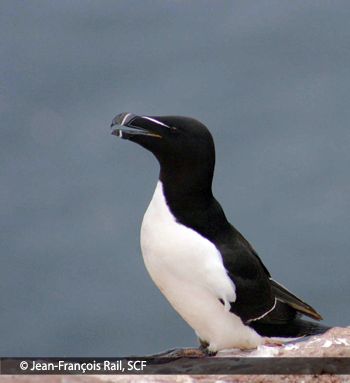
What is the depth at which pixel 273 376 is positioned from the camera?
4.78m

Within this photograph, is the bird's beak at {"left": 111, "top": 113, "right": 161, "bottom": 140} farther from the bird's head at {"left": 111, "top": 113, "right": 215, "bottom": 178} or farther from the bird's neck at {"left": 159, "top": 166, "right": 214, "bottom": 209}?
the bird's neck at {"left": 159, "top": 166, "right": 214, "bottom": 209}

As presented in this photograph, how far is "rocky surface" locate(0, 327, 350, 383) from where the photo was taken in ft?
14.4

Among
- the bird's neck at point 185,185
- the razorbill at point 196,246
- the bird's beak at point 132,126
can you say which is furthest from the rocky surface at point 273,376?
the bird's beak at point 132,126

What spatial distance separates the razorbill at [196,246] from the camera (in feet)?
18.8

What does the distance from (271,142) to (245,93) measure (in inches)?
64.4

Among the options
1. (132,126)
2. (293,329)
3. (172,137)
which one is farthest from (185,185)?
(293,329)

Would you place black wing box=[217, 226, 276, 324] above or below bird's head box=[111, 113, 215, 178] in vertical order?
below

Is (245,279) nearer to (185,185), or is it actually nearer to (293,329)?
(293,329)

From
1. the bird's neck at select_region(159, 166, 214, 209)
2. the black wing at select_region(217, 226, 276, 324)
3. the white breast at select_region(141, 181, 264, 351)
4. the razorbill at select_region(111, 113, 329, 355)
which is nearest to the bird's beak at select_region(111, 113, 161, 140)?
the razorbill at select_region(111, 113, 329, 355)

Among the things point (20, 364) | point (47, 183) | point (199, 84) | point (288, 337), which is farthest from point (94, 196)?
point (20, 364)

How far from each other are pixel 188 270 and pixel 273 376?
131 cm

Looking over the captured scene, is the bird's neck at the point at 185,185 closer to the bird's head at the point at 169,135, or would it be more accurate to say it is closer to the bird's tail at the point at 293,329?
the bird's head at the point at 169,135

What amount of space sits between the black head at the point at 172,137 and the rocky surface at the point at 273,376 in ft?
4.89

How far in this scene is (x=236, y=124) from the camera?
717 inches
